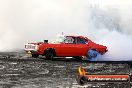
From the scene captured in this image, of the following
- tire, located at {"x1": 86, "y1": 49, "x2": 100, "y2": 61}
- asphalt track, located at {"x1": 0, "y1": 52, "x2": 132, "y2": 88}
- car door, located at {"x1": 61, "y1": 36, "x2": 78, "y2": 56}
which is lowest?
asphalt track, located at {"x1": 0, "y1": 52, "x2": 132, "y2": 88}

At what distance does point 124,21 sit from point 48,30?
91578 millimetres

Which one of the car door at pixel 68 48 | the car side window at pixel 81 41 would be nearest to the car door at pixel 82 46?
the car side window at pixel 81 41

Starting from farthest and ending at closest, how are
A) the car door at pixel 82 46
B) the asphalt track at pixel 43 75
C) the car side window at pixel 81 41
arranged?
the car side window at pixel 81 41
the car door at pixel 82 46
the asphalt track at pixel 43 75

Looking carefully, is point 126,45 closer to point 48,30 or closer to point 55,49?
point 55,49

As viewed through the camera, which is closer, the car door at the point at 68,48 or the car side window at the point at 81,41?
the car door at the point at 68,48

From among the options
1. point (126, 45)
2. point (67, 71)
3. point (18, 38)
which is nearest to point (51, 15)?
point (18, 38)

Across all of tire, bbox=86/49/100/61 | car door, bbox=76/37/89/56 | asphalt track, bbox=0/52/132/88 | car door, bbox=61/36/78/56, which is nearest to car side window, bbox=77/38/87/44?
car door, bbox=76/37/89/56

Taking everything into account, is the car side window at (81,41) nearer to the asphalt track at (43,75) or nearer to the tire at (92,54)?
the tire at (92,54)

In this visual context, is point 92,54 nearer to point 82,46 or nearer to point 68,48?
point 82,46

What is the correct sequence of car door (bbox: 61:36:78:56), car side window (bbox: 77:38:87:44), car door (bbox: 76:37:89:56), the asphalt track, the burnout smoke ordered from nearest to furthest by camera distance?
1. the asphalt track
2. car door (bbox: 61:36:78:56)
3. car door (bbox: 76:37:89:56)
4. car side window (bbox: 77:38:87:44)
5. the burnout smoke

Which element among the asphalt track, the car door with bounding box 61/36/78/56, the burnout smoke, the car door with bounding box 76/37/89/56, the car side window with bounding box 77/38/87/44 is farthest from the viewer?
the burnout smoke

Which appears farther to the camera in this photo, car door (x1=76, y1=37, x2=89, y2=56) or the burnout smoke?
the burnout smoke

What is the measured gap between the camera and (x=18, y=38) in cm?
4141

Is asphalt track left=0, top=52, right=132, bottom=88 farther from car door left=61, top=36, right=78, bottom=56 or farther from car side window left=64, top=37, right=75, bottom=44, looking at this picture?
car side window left=64, top=37, right=75, bottom=44
